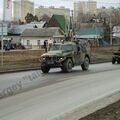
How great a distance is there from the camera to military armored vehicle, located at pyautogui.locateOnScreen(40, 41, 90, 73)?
28.8 m

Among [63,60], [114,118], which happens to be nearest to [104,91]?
[114,118]

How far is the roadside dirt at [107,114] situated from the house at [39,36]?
91675 millimetres

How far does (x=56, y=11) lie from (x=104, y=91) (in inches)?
4981

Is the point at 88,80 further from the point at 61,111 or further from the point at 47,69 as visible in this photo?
the point at 61,111

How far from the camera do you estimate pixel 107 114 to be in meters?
10.6

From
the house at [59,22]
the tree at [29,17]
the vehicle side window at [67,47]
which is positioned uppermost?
the tree at [29,17]

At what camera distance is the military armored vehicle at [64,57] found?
94.6 ft

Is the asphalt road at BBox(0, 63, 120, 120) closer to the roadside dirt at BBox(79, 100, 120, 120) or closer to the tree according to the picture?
the roadside dirt at BBox(79, 100, 120, 120)

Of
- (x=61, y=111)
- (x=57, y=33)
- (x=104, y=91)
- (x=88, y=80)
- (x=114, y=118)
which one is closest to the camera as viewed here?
(x=114, y=118)

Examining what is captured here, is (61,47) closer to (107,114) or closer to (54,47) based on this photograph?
(54,47)

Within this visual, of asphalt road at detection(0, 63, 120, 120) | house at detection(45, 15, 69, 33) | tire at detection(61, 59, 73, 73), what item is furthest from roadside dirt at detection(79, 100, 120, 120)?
house at detection(45, 15, 69, 33)

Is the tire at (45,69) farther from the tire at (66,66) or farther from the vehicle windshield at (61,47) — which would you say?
the vehicle windshield at (61,47)

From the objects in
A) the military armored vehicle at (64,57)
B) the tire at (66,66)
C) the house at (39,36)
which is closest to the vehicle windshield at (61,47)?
the military armored vehicle at (64,57)

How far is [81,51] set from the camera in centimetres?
3133
